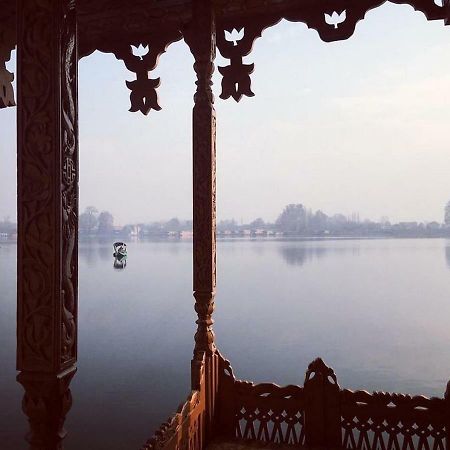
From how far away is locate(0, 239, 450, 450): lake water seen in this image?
51.3ft

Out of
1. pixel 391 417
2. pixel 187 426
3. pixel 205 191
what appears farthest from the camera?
pixel 205 191

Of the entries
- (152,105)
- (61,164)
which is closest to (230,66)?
(152,105)

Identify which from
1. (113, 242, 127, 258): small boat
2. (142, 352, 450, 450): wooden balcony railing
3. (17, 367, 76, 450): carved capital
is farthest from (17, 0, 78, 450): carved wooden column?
(113, 242, 127, 258): small boat

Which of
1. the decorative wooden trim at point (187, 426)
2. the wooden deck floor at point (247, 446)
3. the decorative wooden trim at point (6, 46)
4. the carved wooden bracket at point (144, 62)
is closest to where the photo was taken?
the decorative wooden trim at point (187, 426)

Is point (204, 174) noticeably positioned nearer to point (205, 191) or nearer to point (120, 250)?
point (205, 191)

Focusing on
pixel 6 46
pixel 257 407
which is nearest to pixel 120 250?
pixel 6 46

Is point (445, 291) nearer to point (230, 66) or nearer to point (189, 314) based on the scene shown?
point (189, 314)

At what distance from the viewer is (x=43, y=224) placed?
1272 mm

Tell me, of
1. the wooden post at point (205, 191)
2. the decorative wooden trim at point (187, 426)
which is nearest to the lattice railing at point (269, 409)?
the wooden post at point (205, 191)

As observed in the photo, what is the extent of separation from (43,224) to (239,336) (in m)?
26.4

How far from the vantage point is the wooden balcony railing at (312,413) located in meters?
2.65

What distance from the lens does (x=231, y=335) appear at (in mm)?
26766

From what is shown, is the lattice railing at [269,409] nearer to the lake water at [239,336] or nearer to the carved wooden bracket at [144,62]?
the carved wooden bracket at [144,62]

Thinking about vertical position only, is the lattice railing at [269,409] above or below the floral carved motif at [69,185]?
below
